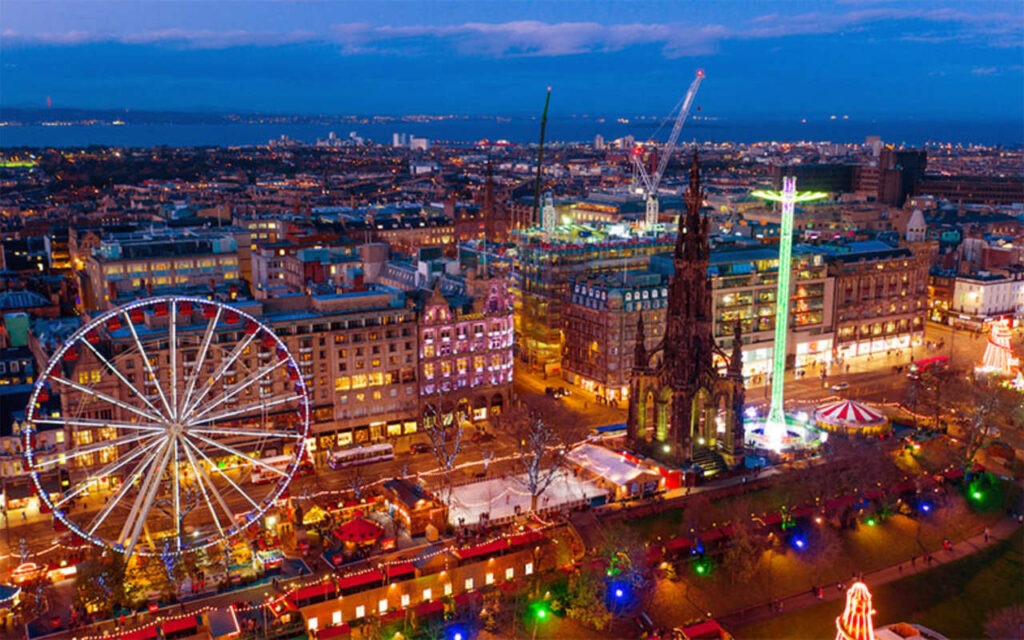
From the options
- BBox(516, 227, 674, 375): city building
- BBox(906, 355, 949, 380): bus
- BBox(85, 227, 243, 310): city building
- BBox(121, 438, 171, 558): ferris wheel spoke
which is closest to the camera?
BBox(121, 438, 171, 558): ferris wheel spoke

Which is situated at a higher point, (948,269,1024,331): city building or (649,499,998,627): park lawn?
(948,269,1024,331): city building

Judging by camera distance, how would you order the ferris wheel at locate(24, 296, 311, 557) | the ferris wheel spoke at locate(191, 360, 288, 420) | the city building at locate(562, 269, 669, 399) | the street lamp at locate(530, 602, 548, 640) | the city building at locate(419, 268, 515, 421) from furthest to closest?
1. the city building at locate(562, 269, 669, 399)
2. the city building at locate(419, 268, 515, 421)
3. the ferris wheel spoke at locate(191, 360, 288, 420)
4. the ferris wheel at locate(24, 296, 311, 557)
5. the street lamp at locate(530, 602, 548, 640)

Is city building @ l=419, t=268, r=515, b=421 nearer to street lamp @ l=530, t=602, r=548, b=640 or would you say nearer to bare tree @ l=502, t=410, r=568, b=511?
bare tree @ l=502, t=410, r=568, b=511

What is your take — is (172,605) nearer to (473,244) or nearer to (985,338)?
(473,244)

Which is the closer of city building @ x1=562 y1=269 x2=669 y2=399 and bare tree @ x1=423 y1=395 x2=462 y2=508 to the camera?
bare tree @ x1=423 y1=395 x2=462 y2=508

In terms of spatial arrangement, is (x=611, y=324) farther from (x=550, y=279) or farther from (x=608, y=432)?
(x=608, y=432)

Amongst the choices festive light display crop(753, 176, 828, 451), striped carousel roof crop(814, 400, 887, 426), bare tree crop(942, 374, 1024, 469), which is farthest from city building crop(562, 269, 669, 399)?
bare tree crop(942, 374, 1024, 469)

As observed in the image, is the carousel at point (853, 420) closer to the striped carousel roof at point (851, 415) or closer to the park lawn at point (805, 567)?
the striped carousel roof at point (851, 415)
